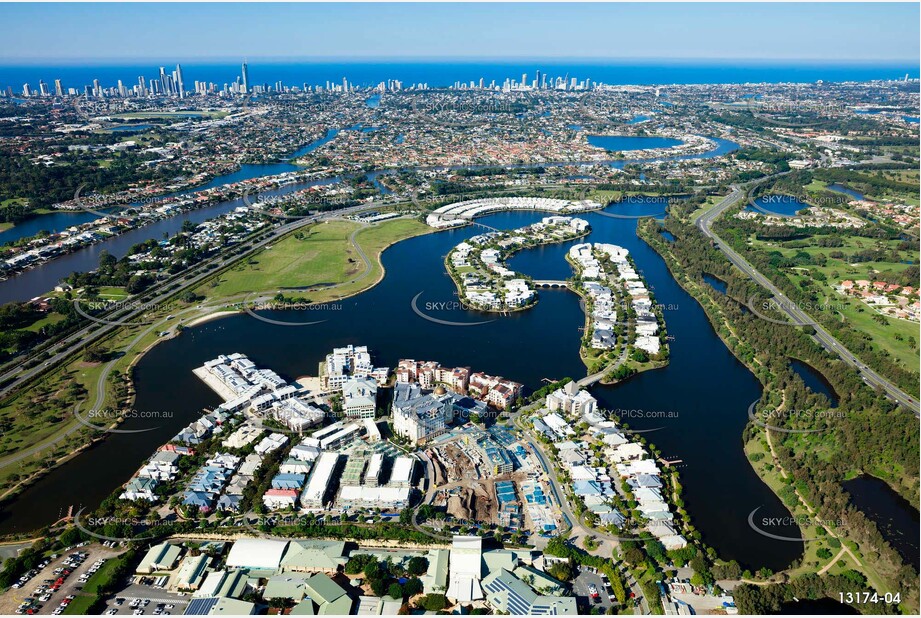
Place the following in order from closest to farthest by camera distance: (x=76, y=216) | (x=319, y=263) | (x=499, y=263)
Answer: (x=319, y=263) < (x=499, y=263) < (x=76, y=216)

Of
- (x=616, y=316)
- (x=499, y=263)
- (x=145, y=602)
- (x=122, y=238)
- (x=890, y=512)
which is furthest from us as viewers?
(x=122, y=238)

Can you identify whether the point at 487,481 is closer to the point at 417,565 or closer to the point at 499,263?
the point at 417,565

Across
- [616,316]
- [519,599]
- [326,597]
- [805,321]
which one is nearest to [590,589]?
[519,599]

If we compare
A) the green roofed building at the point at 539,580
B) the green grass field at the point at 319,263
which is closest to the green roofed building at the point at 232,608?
the green roofed building at the point at 539,580

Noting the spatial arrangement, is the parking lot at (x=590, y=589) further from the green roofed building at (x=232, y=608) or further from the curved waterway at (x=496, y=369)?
the green roofed building at (x=232, y=608)

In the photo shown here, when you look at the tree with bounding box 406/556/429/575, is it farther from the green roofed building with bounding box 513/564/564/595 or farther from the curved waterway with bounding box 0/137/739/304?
the curved waterway with bounding box 0/137/739/304

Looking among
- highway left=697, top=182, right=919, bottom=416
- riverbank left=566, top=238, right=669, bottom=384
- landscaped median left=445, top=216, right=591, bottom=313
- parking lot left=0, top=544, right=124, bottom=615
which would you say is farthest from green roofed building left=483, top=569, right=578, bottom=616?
→ landscaped median left=445, top=216, right=591, bottom=313
